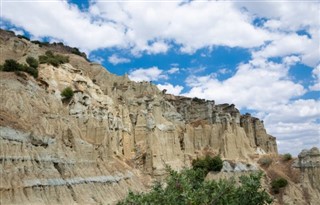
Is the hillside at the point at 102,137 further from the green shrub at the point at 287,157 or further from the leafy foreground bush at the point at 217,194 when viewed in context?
the leafy foreground bush at the point at 217,194

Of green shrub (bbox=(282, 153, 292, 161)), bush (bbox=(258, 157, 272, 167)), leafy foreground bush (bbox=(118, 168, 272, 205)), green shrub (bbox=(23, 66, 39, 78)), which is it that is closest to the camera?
leafy foreground bush (bbox=(118, 168, 272, 205))

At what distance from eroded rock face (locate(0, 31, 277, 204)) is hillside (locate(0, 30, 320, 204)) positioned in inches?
5.2

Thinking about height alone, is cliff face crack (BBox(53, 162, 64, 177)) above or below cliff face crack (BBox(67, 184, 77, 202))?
above

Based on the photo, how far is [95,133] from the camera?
56125 mm

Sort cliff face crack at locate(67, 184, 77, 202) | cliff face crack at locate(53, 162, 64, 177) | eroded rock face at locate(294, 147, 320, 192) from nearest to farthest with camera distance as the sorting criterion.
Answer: cliff face crack at locate(67, 184, 77, 202) → cliff face crack at locate(53, 162, 64, 177) → eroded rock face at locate(294, 147, 320, 192)

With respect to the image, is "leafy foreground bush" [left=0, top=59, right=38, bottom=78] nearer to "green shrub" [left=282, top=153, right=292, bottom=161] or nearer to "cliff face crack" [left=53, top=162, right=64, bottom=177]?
"cliff face crack" [left=53, top=162, right=64, bottom=177]

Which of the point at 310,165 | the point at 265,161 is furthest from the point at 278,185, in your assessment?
the point at 265,161

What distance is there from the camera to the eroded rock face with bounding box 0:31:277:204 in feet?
127

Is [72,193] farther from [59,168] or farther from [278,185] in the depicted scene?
[278,185]

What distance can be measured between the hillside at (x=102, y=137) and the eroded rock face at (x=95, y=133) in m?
0.13

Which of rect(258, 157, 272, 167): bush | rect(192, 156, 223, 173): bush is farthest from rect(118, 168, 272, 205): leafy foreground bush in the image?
rect(258, 157, 272, 167): bush

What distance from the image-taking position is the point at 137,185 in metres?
56.8

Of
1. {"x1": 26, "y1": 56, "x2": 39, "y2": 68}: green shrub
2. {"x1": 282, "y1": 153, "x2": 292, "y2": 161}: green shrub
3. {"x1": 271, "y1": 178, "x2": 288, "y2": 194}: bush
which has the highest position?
{"x1": 26, "y1": 56, "x2": 39, "y2": 68}: green shrub

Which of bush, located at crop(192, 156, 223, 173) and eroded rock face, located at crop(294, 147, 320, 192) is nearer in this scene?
bush, located at crop(192, 156, 223, 173)
